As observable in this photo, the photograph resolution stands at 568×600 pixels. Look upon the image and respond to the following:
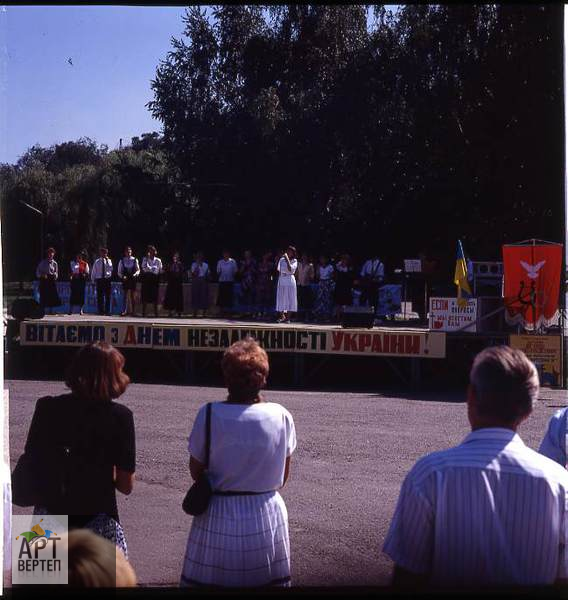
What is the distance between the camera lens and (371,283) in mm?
24172

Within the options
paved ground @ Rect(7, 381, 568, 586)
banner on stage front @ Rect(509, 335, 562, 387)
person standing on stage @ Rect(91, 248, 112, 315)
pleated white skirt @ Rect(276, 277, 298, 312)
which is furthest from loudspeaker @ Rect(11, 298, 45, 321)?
person standing on stage @ Rect(91, 248, 112, 315)

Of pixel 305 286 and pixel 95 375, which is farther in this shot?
pixel 305 286

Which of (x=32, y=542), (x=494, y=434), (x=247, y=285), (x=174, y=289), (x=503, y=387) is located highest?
(x=247, y=285)

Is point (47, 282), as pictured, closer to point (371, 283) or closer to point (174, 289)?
point (174, 289)

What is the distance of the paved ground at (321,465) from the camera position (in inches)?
253

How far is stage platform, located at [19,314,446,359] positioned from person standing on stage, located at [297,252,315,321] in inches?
332

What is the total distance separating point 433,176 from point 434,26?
532 cm

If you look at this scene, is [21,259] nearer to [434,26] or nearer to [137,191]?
[137,191]

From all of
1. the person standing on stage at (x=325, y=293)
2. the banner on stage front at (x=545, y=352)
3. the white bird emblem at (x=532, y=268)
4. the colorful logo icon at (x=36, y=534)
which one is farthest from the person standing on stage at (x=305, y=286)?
the colorful logo icon at (x=36, y=534)

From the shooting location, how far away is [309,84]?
123ft

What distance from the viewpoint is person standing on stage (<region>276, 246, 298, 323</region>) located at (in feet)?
71.7

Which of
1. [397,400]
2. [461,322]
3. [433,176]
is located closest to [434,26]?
[433,176]

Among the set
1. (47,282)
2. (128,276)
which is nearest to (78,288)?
(47,282)

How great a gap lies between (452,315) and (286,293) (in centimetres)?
675
